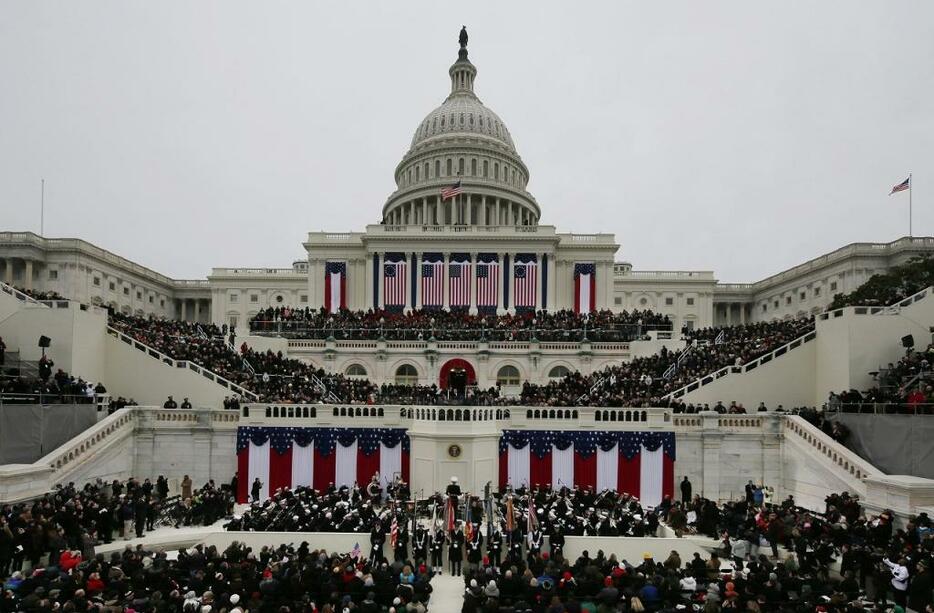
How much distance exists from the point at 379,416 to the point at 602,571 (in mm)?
14750

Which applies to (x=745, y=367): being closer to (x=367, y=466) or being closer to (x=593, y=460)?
(x=593, y=460)

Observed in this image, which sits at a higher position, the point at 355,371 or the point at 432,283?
the point at 432,283

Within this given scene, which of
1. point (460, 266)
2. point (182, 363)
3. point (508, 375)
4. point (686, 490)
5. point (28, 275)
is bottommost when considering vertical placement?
point (686, 490)

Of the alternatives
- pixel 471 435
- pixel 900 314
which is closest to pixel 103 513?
pixel 471 435

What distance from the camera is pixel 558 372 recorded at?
152 feet

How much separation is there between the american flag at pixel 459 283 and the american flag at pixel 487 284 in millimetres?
1189

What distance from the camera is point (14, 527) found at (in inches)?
722

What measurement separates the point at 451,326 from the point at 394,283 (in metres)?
19.8

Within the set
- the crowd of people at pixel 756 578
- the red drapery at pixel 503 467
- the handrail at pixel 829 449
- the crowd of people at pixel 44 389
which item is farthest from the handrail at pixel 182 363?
the handrail at pixel 829 449

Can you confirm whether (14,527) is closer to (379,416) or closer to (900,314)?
(379,416)

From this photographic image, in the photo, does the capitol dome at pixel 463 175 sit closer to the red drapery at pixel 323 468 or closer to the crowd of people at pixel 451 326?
the crowd of people at pixel 451 326

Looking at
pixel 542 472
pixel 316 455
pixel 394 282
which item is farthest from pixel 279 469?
pixel 394 282

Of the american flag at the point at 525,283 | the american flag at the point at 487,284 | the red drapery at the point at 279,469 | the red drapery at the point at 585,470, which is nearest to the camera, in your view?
the red drapery at the point at 585,470

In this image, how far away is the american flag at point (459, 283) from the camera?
6588 centimetres
